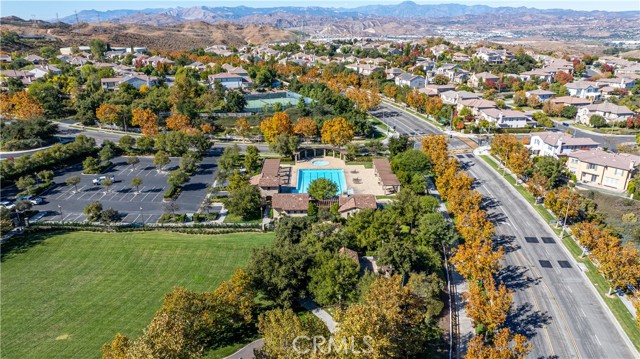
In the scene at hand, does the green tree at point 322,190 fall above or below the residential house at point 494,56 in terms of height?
below

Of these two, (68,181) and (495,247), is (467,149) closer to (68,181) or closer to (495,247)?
(495,247)

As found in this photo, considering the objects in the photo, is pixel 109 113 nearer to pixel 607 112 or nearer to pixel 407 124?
pixel 407 124

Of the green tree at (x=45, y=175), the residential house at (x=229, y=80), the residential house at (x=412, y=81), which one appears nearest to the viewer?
the green tree at (x=45, y=175)

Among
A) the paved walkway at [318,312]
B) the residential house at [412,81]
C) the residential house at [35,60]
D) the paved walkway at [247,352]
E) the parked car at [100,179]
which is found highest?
the residential house at [35,60]

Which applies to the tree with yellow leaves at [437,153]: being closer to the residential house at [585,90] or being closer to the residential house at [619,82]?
the residential house at [585,90]

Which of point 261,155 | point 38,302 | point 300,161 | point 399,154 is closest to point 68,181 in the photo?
point 38,302

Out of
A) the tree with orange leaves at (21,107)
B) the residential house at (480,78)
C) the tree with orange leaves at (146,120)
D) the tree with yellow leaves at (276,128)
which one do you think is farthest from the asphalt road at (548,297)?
the tree with orange leaves at (21,107)

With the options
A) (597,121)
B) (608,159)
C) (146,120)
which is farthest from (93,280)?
(597,121)
